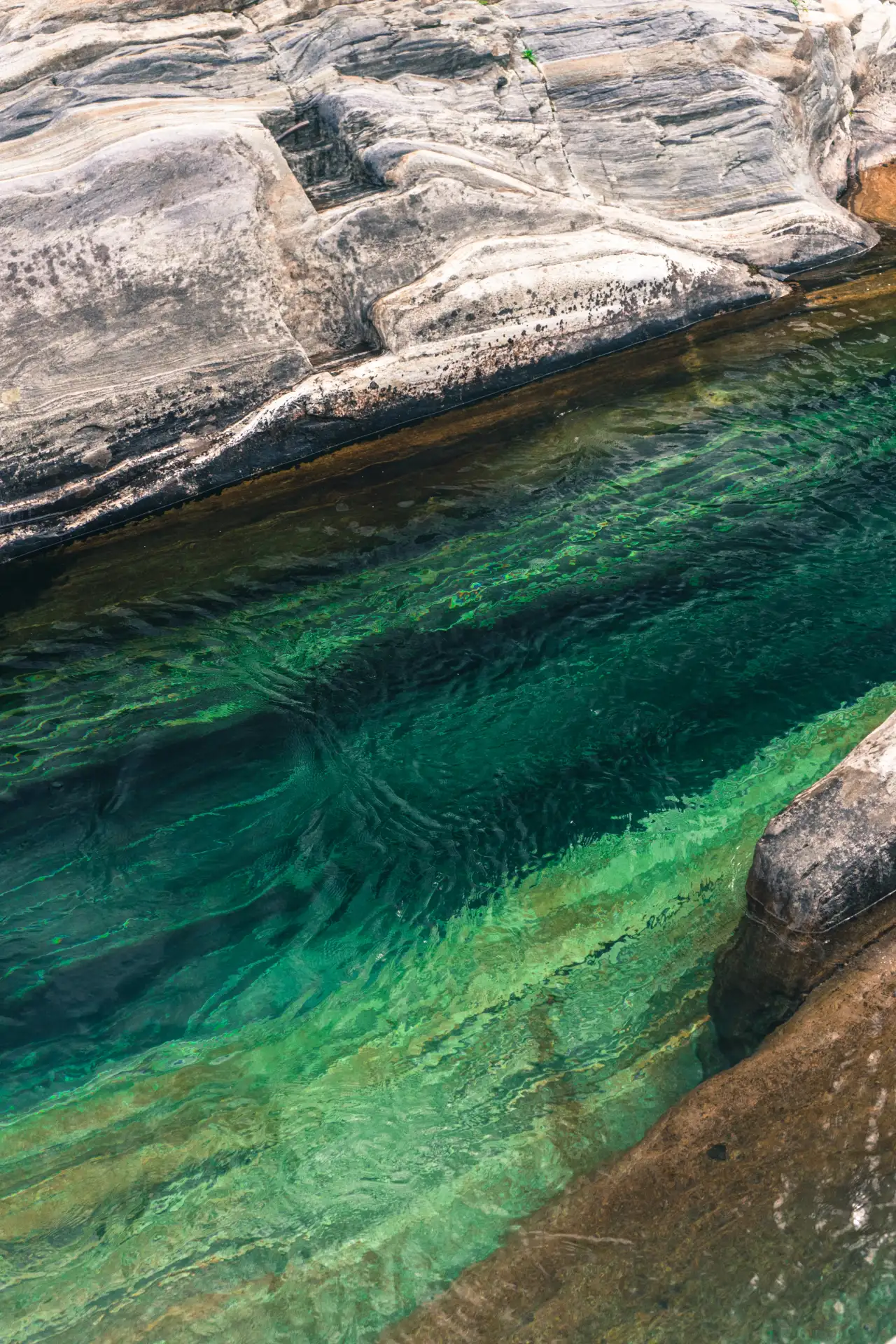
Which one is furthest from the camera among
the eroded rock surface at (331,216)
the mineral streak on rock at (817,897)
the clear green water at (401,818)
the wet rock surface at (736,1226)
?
the eroded rock surface at (331,216)

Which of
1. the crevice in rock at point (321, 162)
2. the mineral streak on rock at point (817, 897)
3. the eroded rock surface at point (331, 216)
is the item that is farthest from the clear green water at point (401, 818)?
the crevice in rock at point (321, 162)

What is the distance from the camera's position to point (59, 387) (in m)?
7.05

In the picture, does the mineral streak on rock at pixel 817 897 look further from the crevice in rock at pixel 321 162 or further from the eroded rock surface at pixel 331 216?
the crevice in rock at pixel 321 162

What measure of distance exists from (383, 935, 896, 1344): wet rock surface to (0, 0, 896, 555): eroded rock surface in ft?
18.0

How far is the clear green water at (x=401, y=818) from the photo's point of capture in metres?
3.71

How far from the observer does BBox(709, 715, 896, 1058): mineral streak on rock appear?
3895 millimetres

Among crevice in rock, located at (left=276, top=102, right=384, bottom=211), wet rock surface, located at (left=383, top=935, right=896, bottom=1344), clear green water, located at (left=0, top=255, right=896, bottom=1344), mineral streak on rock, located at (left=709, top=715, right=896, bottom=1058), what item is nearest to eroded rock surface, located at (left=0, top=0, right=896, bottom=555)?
crevice in rock, located at (left=276, top=102, right=384, bottom=211)

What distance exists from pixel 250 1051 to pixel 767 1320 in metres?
2.10

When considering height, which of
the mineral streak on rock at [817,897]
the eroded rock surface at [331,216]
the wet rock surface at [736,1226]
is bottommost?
the wet rock surface at [736,1226]

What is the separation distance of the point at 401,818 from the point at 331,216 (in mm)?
4840

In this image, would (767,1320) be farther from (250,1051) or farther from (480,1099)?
(250,1051)

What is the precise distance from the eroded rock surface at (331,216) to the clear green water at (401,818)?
2.14 ft

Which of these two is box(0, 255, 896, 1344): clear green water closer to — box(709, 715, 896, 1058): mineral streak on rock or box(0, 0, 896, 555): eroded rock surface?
box(709, 715, 896, 1058): mineral streak on rock

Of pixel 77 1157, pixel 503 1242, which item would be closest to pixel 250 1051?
pixel 77 1157
